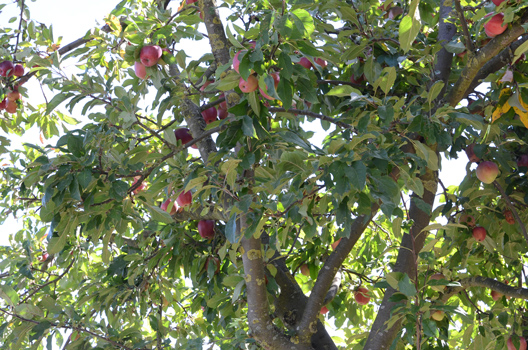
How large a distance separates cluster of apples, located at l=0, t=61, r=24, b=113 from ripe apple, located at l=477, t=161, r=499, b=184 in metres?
2.56

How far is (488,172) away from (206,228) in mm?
1418

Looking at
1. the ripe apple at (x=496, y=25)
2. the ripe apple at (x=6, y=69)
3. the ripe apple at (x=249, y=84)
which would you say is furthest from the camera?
the ripe apple at (x=6, y=69)

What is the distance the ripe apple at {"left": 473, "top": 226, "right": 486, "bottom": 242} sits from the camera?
7.37 ft

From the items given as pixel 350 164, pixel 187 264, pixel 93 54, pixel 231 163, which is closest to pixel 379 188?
pixel 350 164

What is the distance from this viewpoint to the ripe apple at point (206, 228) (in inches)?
104

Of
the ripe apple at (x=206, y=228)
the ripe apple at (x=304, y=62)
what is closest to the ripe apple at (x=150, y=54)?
the ripe apple at (x=304, y=62)

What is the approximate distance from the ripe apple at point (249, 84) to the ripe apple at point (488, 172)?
1187mm

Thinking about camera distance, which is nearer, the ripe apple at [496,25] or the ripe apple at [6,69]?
the ripe apple at [496,25]

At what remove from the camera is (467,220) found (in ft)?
7.57

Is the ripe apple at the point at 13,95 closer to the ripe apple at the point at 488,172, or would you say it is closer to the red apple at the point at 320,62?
the red apple at the point at 320,62

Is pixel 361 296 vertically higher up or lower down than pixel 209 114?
lower down

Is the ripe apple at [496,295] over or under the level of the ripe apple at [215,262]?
under

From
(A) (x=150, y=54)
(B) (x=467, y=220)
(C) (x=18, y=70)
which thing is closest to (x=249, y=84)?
(A) (x=150, y=54)

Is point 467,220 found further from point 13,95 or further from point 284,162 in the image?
point 13,95
